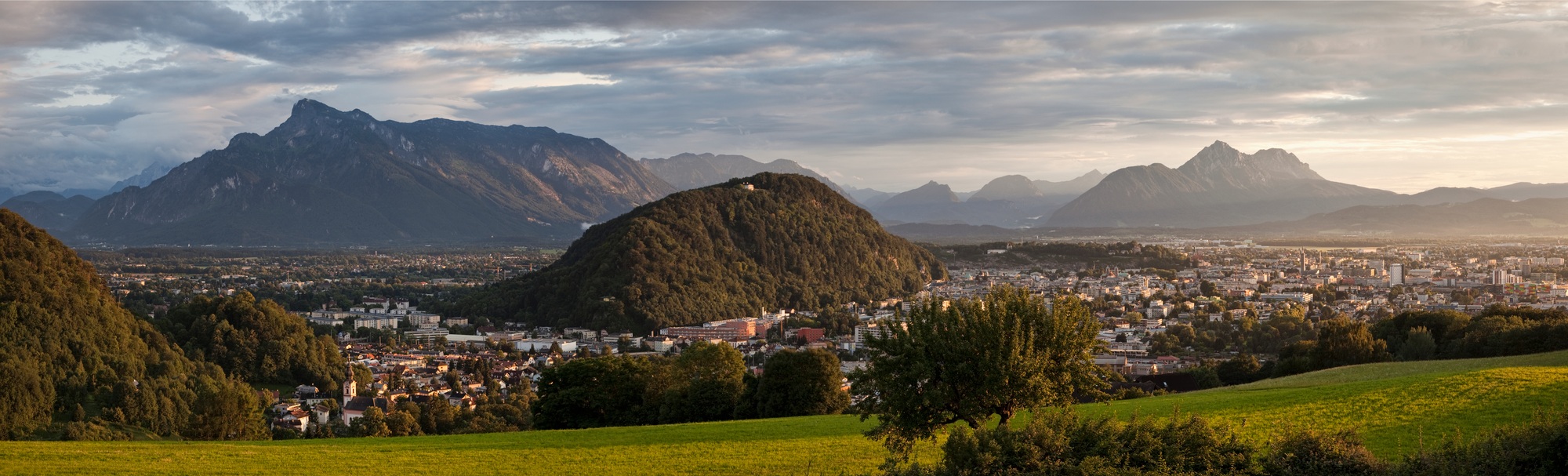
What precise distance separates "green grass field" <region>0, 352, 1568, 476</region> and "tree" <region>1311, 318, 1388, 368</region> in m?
15.7

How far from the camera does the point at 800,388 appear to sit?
123ft

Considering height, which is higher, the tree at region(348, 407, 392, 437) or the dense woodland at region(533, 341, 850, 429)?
the dense woodland at region(533, 341, 850, 429)

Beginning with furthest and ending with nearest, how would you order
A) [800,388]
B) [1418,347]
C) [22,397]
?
[1418,347], [22,397], [800,388]

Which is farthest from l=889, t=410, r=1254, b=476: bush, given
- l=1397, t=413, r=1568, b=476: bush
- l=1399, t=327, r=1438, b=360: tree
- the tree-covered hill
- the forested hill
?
the forested hill

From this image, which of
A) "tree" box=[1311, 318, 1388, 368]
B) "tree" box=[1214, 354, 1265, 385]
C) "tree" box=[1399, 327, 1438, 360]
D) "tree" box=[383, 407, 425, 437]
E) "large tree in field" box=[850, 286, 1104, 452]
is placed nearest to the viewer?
"large tree in field" box=[850, 286, 1104, 452]

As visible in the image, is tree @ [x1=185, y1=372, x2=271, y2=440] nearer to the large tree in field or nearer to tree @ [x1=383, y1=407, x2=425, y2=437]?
tree @ [x1=383, y1=407, x2=425, y2=437]

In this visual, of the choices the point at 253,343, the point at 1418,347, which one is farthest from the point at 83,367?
the point at 1418,347

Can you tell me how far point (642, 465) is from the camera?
20031 millimetres

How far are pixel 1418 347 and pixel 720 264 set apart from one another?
73.1 meters

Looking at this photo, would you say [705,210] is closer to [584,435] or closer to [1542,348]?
[1542,348]

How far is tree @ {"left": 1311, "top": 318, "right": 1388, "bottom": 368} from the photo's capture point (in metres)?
43.0

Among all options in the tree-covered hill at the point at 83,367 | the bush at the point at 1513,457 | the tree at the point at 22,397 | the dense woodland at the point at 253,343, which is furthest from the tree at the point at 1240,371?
the tree at the point at 22,397

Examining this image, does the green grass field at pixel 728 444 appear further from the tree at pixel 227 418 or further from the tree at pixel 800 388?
the tree at pixel 227 418

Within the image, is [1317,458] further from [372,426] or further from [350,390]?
[350,390]
